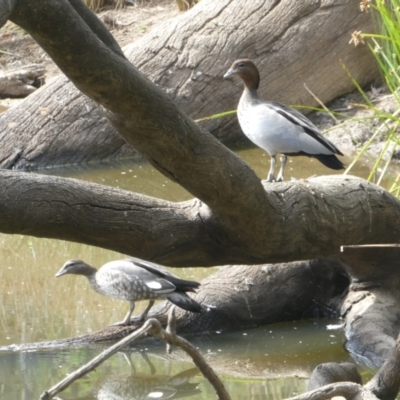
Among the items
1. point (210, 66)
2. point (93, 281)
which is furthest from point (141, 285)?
point (210, 66)

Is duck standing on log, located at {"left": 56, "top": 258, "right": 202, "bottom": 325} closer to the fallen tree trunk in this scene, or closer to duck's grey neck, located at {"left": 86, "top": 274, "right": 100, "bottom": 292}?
duck's grey neck, located at {"left": 86, "top": 274, "right": 100, "bottom": 292}

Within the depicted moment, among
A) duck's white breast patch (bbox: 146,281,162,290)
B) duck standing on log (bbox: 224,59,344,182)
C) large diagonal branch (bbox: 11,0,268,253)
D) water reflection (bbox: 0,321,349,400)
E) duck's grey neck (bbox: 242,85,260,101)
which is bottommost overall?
water reflection (bbox: 0,321,349,400)

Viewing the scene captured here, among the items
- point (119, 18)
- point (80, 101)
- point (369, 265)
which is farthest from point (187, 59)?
point (369, 265)

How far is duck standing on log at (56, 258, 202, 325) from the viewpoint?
4730mm

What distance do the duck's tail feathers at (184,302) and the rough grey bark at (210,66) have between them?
161 inches

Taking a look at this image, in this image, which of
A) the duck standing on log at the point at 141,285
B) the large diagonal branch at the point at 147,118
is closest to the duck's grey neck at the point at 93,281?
the duck standing on log at the point at 141,285

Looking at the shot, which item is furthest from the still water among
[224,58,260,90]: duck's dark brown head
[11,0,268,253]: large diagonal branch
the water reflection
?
[224,58,260,90]: duck's dark brown head

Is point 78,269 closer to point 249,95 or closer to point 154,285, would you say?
point 154,285

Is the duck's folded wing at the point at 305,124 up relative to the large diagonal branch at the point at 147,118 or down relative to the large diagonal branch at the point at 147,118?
down

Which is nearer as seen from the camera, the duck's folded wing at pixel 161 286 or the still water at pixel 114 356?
the still water at pixel 114 356

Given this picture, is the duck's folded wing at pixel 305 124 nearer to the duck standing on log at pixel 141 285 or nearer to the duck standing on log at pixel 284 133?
the duck standing on log at pixel 284 133

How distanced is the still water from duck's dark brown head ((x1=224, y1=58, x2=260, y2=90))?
4.05 feet

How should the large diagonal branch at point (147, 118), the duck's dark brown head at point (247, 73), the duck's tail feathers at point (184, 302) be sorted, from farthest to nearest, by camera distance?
the duck's dark brown head at point (247, 73) < the duck's tail feathers at point (184, 302) < the large diagonal branch at point (147, 118)

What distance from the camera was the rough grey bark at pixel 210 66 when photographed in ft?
28.5
